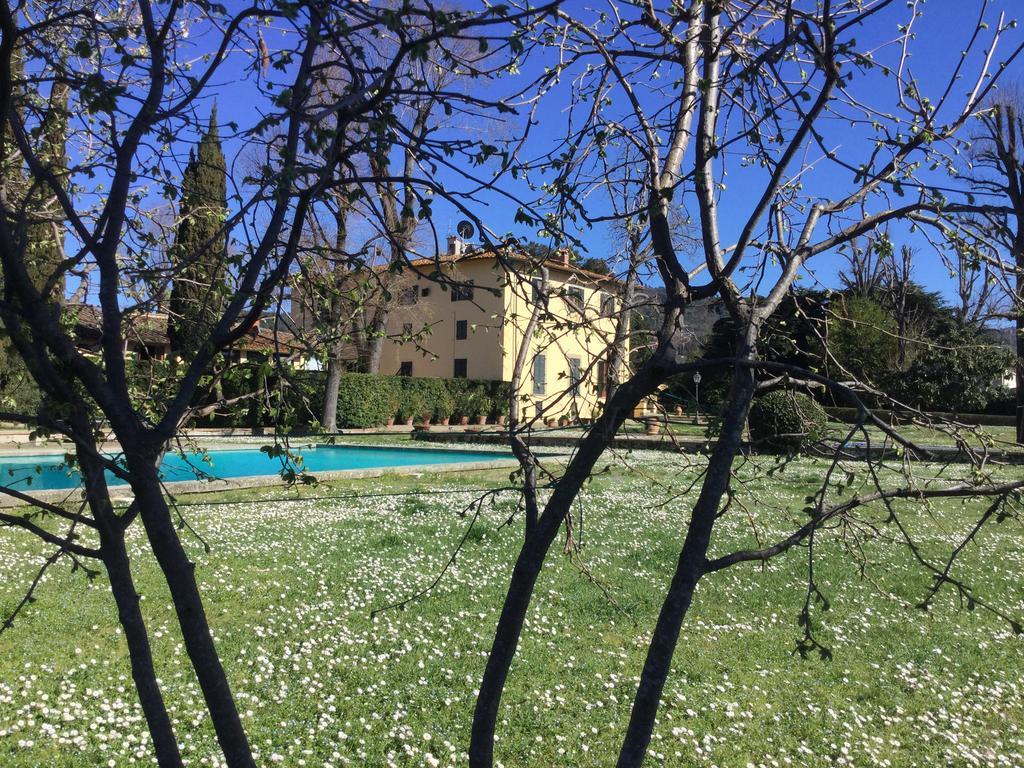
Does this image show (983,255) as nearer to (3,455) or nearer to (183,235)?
(183,235)

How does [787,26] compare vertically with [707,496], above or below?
above

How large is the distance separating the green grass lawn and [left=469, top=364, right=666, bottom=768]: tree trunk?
453 mm

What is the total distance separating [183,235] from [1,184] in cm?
214

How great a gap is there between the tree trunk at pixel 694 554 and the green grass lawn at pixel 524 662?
42 centimetres

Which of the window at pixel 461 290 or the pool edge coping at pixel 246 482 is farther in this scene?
the pool edge coping at pixel 246 482

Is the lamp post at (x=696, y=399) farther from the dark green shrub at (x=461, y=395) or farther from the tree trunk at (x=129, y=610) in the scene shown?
the dark green shrub at (x=461, y=395)

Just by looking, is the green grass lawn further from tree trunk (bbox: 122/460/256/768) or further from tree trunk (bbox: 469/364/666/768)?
tree trunk (bbox: 122/460/256/768)

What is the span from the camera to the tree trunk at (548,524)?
2318 millimetres

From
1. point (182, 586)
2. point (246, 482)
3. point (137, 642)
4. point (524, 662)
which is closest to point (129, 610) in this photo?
point (137, 642)

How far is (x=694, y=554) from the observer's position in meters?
2.23

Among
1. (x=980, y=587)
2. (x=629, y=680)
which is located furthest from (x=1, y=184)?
(x=980, y=587)

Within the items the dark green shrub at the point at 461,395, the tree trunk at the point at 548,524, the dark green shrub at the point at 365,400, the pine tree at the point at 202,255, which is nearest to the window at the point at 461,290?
the tree trunk at the point at 548,524

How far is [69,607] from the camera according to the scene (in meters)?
6.15

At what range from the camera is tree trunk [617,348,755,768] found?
2211mm
